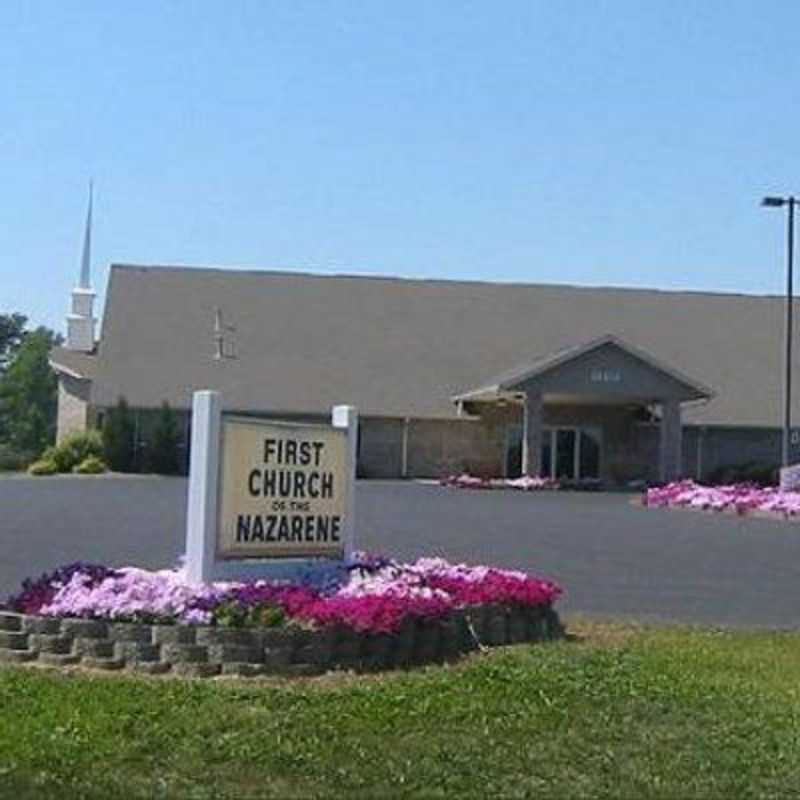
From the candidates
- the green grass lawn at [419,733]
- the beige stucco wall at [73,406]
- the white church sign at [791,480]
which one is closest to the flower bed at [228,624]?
the green grass lawn at [419,733]

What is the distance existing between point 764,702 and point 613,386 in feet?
127

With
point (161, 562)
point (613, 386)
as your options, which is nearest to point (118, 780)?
point (161, 562)

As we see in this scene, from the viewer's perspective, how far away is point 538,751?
26.4 feet

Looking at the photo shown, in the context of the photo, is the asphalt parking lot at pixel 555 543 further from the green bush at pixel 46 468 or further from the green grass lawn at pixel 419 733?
the green bush at pixel 46 468

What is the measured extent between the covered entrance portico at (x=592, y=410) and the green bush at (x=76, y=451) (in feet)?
35.2

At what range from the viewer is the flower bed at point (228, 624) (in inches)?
400

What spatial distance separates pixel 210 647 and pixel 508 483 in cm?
3792

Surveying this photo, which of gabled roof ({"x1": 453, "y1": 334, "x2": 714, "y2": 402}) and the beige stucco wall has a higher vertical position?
gabled roof ({"x1": 453, "y1": 334, "x2": 714, "y2": 402})

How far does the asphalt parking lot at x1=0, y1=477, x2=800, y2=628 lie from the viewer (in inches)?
630

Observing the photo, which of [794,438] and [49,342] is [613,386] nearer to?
[794,438]

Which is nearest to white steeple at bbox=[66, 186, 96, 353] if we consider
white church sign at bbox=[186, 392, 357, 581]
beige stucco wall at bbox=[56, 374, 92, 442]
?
beige stucco wall at bbox=[56, 374, 92, 442]

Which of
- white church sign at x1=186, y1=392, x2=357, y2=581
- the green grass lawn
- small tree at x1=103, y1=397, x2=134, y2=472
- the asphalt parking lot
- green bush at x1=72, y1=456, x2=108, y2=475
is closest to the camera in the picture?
the green grass lawn

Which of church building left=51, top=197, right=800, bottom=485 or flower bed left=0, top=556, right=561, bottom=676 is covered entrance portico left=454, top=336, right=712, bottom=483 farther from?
flower bed left=0, top=556, right=561, bottom=676

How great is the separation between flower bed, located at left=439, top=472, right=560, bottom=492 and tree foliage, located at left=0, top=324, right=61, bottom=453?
49.4 metres
